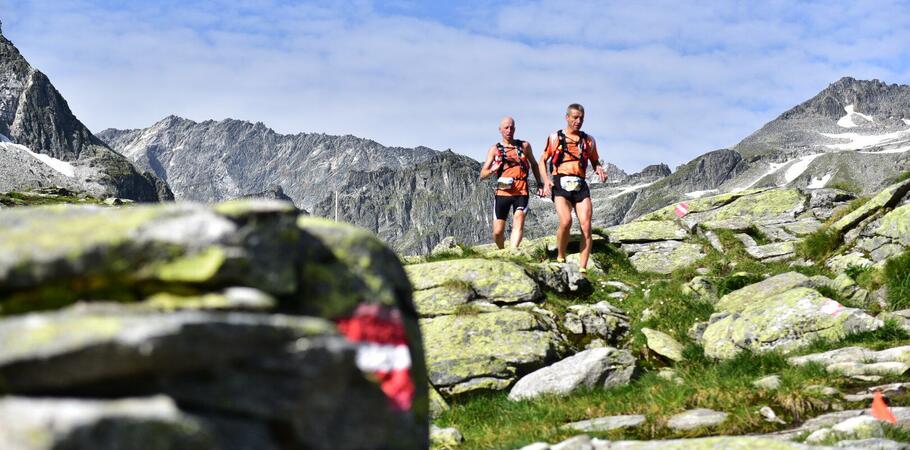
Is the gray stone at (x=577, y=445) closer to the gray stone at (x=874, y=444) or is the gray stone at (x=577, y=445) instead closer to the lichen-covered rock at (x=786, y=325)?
the gray stone at (x=874, y=444)

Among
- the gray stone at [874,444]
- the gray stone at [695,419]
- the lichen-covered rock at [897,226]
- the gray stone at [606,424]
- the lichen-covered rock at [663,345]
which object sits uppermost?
the lichen-covered rock at [897,226]

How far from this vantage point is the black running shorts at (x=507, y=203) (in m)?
19.1

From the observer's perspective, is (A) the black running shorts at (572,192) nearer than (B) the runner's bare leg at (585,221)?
No

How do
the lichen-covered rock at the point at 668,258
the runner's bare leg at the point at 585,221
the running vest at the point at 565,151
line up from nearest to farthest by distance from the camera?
the runner's bare leg at the point at 585,221 < the running vest at the point at 565,151 < the lichen-covered rock at the point at 668,258

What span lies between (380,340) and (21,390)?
1.86 m

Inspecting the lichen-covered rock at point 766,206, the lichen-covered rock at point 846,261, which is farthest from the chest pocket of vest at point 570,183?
the lichen-covered rock at point 766,206

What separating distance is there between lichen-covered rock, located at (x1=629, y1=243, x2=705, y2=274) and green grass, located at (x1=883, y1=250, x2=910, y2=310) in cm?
762

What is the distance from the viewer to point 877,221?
17609mm

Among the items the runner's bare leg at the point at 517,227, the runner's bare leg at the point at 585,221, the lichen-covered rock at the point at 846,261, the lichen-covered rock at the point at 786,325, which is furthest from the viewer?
the runner's bare leg at the point at 517,227

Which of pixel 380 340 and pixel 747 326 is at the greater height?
pixel 380 340

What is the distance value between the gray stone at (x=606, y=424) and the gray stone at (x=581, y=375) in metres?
1.59

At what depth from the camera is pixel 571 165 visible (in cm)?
1716

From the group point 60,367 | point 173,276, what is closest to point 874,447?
point 173,276

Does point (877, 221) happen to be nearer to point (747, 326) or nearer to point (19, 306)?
point (747, 326)
